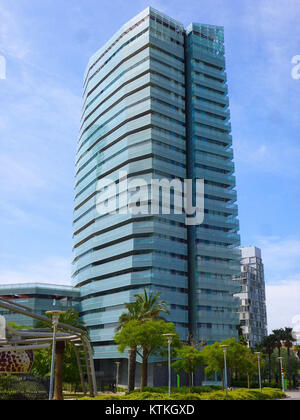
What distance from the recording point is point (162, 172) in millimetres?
109875

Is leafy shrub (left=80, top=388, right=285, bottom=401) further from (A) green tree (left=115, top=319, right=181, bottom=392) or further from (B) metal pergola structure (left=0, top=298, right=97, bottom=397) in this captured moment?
(A) green tree (left=115, top=319, right=181, bottom=392)

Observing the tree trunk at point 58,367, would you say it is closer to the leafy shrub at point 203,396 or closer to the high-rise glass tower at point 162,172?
the leafy shrub at point 203,396

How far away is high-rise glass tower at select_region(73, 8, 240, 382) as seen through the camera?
105250mm

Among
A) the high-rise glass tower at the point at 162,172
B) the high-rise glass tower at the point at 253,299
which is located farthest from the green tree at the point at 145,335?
the high-rise glass tower at the point at 253,299

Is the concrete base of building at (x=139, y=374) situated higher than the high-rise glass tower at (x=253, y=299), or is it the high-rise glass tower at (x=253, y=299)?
the high-rise glass tower at (x=253, y=299)

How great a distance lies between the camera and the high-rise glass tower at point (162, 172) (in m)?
105

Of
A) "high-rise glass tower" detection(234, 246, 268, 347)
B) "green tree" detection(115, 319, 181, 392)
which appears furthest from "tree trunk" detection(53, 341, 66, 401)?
"high-rise glass tower" detection(234, 246, 268, 347)

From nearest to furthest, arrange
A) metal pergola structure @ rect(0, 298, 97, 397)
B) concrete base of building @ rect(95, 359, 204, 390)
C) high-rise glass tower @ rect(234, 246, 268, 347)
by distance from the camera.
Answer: metal pergola structure @ rect(0, 298, 97, 397) < concrete base of building @ rect(95, 359, 204, 390) < high-rise glass tower @ rect(234, 246, 268, 347)

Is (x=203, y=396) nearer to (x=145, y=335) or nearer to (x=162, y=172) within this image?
(x=145, y=335)

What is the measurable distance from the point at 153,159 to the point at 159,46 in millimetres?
32649

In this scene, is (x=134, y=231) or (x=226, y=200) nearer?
(x=134, y=231)
